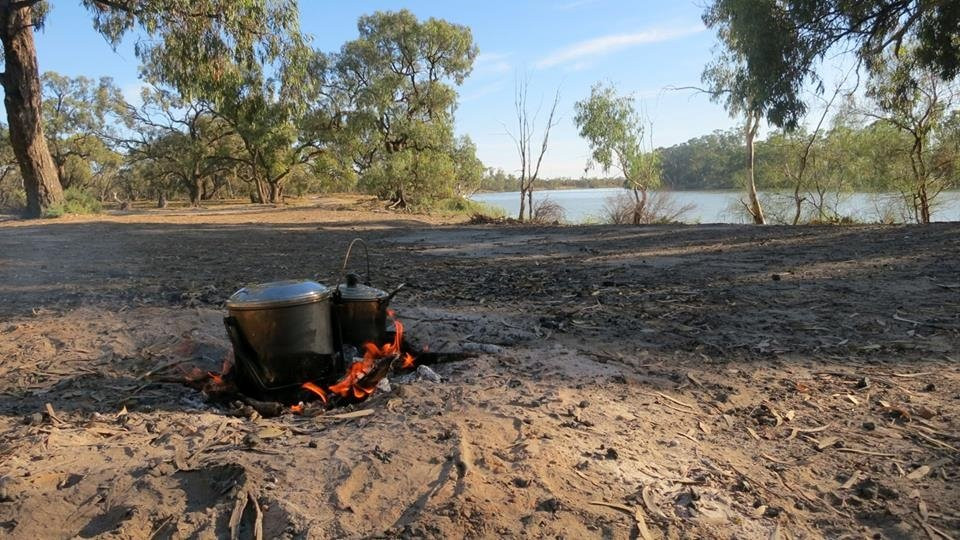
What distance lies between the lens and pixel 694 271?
6820 millimetres

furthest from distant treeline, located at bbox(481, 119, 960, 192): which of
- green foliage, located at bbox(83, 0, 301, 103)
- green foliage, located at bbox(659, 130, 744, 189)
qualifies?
green foliage, located at bbox(83, 0, 301, 103)

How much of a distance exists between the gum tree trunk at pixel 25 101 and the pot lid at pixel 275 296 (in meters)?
14.9

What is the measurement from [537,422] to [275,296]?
1474 millimetres

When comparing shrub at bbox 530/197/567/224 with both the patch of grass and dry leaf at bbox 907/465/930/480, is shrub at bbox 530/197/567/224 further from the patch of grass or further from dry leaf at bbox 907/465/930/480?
dry leaf at bbox 907/465/930/480

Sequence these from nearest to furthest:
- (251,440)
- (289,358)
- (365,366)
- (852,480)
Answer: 1. (852,480)
2. (251,440)
3. (289,358)
4. (365,366)

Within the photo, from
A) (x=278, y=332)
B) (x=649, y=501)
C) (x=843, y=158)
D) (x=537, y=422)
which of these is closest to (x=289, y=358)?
(x=278, y=332)

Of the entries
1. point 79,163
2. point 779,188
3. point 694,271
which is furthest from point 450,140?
point 79,163

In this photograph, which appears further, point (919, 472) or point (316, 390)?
point (316, 390)

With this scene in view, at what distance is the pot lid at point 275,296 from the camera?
10.3 feet

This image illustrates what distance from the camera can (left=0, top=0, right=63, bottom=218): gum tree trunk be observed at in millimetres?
14086

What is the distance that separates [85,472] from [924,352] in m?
4.19

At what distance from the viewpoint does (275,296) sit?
10.4ft

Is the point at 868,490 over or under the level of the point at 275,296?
under

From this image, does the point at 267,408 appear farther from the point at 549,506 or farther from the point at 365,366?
the point at 549,506
